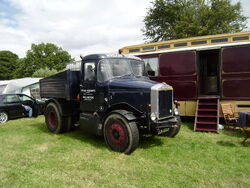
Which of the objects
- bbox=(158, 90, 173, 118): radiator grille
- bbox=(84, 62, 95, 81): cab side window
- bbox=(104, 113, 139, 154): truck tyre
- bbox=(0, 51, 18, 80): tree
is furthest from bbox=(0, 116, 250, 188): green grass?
bbox=(0, 51, 18, 80): tree

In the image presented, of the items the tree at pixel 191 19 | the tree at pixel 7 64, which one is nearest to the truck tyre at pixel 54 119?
the tree at pixel 191 19

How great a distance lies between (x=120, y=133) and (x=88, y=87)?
70.5 inches

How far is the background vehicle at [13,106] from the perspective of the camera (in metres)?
10.5

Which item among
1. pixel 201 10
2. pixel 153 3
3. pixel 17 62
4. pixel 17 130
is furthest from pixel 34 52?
pixel 17 130

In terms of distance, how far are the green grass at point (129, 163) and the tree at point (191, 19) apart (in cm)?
1541

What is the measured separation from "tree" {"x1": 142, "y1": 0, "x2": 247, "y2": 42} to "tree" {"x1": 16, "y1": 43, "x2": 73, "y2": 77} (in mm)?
33612

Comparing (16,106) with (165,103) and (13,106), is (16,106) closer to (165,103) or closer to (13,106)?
(13,106)

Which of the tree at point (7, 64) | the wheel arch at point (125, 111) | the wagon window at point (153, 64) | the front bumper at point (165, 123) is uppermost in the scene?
the tree at point (7, 64)

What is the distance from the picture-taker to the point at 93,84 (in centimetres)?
598

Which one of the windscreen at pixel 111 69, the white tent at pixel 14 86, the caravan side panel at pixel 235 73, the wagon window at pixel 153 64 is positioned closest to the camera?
the windscreen at pixel 111 69

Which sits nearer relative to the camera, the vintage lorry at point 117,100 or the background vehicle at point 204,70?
the vintage lorry at point 117,100

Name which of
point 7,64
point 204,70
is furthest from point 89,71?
point 7,64

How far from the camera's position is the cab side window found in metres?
5.95

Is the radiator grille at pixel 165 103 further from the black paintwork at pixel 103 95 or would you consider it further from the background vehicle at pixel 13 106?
the background vehicle at pixel 13 106
